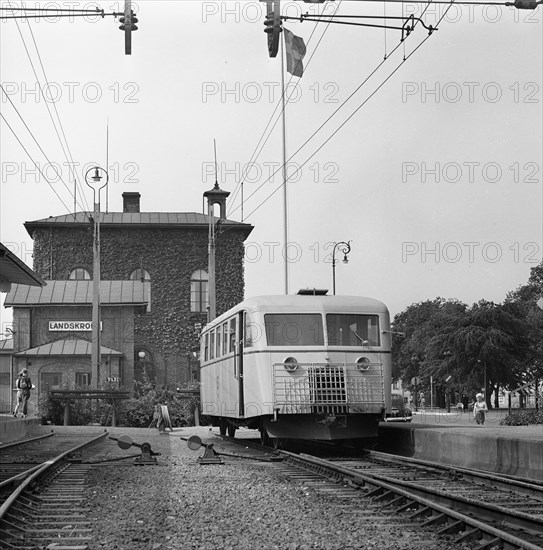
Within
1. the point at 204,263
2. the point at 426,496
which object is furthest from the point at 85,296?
the point at 426,496

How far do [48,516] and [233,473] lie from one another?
519 cm

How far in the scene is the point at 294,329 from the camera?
19.2 metres

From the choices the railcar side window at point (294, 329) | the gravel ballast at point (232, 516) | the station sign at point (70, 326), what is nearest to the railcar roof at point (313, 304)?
the railcar side window at point (294, 329)

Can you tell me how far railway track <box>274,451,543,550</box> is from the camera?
8383 millimetres

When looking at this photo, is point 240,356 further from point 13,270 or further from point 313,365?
point 13,270

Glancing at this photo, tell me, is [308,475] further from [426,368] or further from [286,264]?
[426,368]

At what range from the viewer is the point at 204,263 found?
207 feet

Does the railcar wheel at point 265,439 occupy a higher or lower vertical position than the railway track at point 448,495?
higher

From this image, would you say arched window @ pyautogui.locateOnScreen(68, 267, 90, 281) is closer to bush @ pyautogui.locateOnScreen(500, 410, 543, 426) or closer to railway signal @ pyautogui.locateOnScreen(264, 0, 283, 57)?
bush @ pyautogui.locateOnScreen(500, 410, 543, 426)

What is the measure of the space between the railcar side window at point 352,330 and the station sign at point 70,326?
32.5 meters

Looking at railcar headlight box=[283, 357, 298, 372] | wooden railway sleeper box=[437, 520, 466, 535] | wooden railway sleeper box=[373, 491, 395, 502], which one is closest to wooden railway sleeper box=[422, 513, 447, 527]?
wooden railway sleeper box=[437, 520, 466, 535]

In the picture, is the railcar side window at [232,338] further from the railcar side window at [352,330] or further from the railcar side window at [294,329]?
the railcar side window at [352,330]

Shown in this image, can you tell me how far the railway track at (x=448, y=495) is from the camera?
8383 mm

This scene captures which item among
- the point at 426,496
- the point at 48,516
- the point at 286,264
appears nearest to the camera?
the point at 48,516
